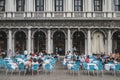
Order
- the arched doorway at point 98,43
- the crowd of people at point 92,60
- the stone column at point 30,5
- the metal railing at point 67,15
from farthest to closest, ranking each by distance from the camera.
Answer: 1. the stone column at point 30,5
2. the arched doorway at point 98,43
3. the metal railing at point 67,15
4. the crowd of people at point 92,60

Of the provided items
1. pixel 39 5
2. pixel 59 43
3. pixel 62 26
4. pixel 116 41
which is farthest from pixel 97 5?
pixel 39 5

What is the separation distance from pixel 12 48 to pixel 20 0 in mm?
7731

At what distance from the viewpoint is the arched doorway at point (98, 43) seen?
4212 centimetres

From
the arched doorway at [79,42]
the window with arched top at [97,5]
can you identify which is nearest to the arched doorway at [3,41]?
the arched doorway at [79,42]

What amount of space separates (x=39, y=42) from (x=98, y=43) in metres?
8.95

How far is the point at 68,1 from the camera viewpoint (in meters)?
42.8

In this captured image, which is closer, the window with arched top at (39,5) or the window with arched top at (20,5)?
the window with arched top at (39,5)

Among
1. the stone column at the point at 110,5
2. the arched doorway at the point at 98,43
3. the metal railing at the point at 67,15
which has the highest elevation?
the stone column at the point at 110,5

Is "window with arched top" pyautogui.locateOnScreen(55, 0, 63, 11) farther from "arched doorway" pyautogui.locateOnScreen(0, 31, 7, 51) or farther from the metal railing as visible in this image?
"arched doorway" pyautogui.locateOnScreen(0, 31, 7, 51)

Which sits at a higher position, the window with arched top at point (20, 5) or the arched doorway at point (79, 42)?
the window with arched top at point (20, 5)

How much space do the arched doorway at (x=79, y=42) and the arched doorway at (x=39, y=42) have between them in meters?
4.72

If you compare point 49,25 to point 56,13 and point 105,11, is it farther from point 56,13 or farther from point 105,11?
point 105,11

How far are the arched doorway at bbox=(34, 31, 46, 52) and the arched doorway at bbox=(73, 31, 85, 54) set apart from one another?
4725 millimetres

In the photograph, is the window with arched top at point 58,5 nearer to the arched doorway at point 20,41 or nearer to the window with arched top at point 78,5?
the window with arched top at point 78,5
